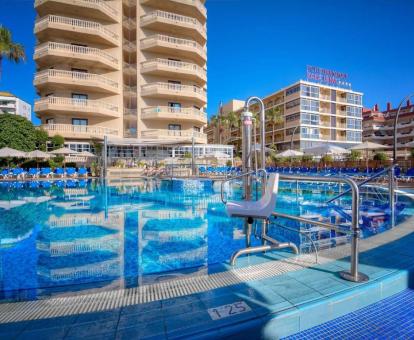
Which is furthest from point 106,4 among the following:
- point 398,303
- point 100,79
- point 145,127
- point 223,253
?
point 398,303

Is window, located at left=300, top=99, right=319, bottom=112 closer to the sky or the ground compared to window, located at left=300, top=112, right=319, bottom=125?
closer to the sky

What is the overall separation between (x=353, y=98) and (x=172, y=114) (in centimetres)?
3842

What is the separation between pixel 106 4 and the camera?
83.6 ft

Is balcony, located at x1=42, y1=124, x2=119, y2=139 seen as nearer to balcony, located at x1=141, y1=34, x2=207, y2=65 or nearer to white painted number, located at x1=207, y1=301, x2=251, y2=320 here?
balcony, located at x1=141, y1=34, x2=207, y2=65

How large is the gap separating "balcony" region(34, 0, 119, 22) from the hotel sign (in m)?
33.6

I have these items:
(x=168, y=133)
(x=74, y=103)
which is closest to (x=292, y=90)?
(x=168, y=133)

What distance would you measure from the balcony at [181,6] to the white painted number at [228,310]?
31862 millimetres

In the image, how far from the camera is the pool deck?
1649 mm

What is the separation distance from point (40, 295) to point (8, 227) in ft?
14.4

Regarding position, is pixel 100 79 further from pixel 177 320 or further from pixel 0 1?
pixel 177 320

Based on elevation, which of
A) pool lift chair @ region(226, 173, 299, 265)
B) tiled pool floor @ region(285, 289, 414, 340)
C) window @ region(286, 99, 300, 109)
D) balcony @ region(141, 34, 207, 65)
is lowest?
tiled pool floor @ region(285, 289, 414, 340)

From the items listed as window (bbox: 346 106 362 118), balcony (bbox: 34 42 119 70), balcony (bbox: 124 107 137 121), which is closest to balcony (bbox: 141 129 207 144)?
balcony (bbox: 124 107 137 121)

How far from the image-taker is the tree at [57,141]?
23.3 m

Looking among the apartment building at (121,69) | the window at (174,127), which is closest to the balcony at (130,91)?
the apartment building at (121,69)
